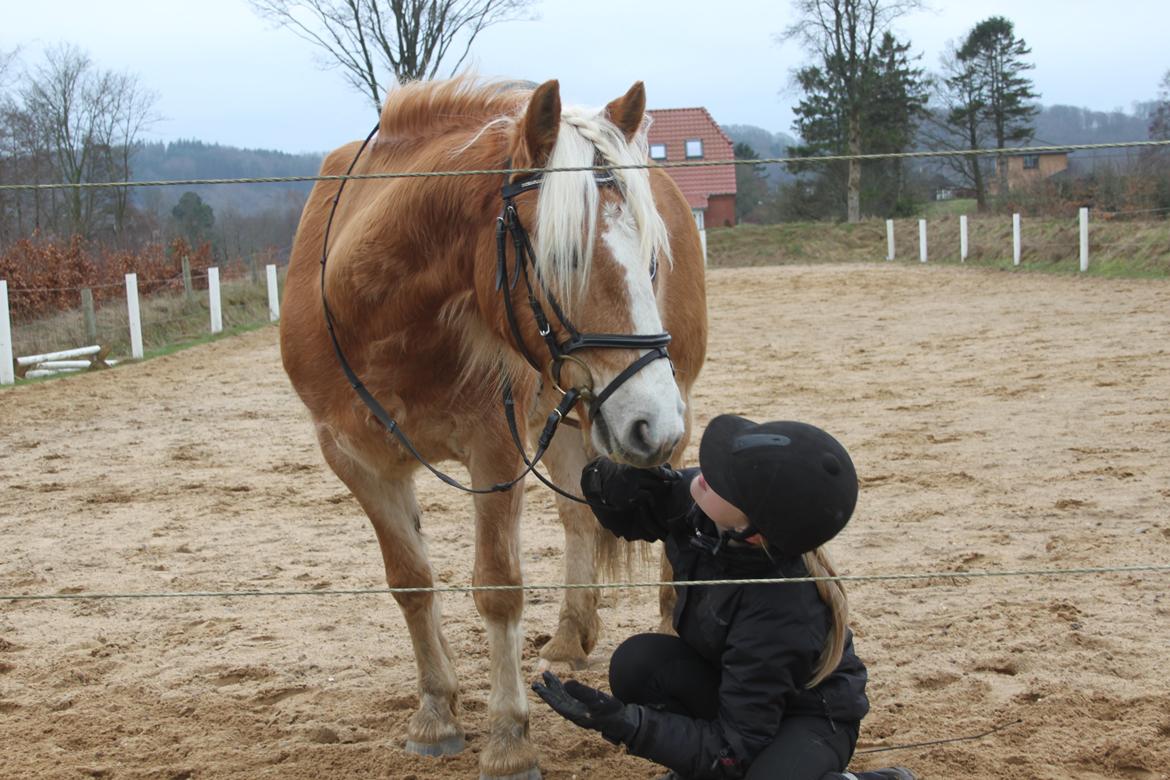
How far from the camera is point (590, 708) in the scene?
231 cm

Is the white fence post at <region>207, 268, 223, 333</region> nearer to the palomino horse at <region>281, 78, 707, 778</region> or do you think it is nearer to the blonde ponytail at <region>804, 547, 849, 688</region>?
the palomino horse at <region>281, 78, 707, 778</region>

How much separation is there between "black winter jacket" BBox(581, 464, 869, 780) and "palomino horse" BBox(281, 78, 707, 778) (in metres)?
0.30

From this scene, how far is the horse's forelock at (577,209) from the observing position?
2.41 meters

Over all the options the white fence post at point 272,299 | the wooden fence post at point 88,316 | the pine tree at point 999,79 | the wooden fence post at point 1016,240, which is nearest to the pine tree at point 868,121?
the pine tree at point 999,79

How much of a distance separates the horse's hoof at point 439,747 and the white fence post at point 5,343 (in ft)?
35.1

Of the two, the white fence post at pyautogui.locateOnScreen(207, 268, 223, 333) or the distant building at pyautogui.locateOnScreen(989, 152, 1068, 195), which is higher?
the distant building at pyautogui.locateOnScreen(989, 152, 1068, 195)

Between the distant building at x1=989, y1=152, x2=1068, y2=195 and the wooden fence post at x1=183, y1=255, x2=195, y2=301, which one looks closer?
the wooden fence post at x1=183, y1=255, x2=195, y2=301

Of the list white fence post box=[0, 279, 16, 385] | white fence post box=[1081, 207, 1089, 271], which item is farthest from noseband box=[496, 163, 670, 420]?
white fence post box=[1081, 207, 1089, 271]

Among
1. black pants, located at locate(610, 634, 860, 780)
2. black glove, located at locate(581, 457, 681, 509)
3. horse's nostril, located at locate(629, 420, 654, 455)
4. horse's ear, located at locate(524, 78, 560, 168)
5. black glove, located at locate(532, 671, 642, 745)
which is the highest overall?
horse's ear, located at locate(524, 78, 560, 168)

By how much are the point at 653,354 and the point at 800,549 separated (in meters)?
0.55

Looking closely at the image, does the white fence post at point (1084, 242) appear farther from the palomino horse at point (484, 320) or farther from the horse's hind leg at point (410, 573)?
the horse's hind leg at point (410, 573)

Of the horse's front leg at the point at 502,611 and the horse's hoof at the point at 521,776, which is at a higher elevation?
the horse's front leg at the point at 502,611

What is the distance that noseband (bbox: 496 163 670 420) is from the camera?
2.34 metres

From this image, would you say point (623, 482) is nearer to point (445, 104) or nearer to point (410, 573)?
point (410, 573)
